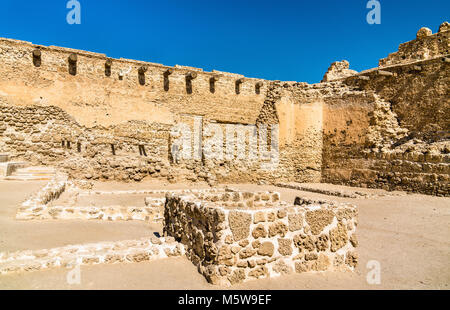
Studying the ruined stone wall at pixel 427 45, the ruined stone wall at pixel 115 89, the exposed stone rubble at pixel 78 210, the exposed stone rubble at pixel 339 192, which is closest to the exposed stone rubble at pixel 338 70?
the ruined stone wall at pixel 427 45

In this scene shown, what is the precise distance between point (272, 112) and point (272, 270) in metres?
13.3

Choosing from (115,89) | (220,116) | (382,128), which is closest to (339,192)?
(382,128)

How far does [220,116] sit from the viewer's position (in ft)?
51.3

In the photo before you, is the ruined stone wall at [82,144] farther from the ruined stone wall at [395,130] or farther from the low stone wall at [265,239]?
the low stone wall at [265,239]

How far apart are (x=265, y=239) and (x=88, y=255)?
2.21 metres

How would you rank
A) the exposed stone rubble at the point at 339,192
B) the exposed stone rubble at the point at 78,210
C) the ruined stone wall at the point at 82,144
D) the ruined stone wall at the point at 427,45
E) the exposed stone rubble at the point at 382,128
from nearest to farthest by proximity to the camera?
the exposed stone rubble at the point at 78,210 < the exposed stone rubble at the point at 339,192 < the ruined stone wall at the point at 82,144 < the exposed stone rubble at the point at 382,128 < the ruined stone wall at the point at 427,45

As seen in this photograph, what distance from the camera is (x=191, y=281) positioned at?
368 cm

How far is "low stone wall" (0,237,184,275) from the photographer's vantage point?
3719 mm

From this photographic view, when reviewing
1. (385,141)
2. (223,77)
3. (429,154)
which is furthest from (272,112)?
(429,154)

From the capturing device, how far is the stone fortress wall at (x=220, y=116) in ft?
38.9

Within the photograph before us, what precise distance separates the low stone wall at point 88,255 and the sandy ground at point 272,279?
106 millimetres

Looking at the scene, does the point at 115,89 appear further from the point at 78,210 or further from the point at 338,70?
the point at 338,70

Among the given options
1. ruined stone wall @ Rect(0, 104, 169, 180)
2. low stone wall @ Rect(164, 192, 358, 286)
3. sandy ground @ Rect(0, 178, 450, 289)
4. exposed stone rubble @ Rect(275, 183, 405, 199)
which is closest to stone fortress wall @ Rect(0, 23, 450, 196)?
ruined stone wall @ Rect(0, 104, 169, 180)
